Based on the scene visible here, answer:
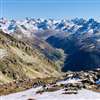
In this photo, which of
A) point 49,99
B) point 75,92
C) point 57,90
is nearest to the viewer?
point 49,99

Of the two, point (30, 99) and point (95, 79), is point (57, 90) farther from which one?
point (95, 79)

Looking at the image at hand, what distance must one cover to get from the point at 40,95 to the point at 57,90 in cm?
474

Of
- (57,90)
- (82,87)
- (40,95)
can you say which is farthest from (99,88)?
(40,95)

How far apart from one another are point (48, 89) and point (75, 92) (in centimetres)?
790

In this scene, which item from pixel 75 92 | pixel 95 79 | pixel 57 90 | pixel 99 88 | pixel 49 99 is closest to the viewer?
pixel 49 99

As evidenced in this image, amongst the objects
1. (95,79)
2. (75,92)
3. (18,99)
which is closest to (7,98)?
(18,99)

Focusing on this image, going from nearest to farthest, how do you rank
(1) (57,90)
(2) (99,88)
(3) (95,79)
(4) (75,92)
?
(4) (75,92)
(1) (57,90)
(2) (99,88)
(3) (95,79)

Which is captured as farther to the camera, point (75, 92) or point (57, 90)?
→ point (57, 90)

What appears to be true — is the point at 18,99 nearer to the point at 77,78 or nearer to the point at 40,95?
the point at 40,95

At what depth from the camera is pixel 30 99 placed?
195ft

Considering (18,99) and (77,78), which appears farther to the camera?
(77,78)

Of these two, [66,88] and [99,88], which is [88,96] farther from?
[99,88]

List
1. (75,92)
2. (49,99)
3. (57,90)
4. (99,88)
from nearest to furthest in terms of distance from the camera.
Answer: (49,99), (75,92), (57,90), (99,88)

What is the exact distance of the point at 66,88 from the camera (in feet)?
219
